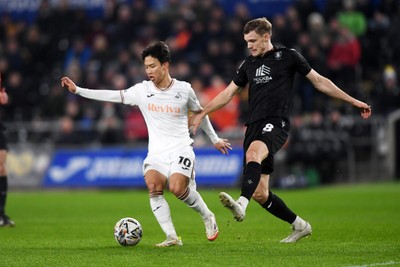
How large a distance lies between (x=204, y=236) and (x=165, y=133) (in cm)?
216

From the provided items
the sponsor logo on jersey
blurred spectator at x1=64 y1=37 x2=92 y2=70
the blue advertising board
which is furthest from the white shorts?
blurred spectator at x1=64 y1=37 x2=92 y2=70

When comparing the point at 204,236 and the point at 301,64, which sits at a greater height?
the point at 301,64

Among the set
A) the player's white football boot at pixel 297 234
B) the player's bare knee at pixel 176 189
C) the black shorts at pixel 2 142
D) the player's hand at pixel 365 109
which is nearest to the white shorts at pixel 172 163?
the player's bare knee at pixel 176 189

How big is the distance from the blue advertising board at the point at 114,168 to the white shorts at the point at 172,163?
1262 cm

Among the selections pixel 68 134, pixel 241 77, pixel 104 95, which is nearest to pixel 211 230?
pixel 241 77

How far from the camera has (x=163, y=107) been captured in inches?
418

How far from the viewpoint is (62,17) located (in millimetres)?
29000

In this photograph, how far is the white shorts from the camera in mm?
10398

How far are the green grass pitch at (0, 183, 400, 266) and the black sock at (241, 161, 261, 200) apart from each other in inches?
25.9

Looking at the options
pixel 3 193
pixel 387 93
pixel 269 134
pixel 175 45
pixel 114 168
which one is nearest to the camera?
pixel 269 134

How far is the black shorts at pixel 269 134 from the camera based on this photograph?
1027 cm

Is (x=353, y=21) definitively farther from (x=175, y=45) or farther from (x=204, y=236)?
(x=204, y=236)

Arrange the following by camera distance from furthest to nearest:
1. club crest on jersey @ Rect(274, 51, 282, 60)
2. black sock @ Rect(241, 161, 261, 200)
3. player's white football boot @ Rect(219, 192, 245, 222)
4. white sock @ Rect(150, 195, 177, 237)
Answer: club crest on jersey @ Rect(274, 51, 282, 60)
white sock @ Rect(150, 195, 177, 237)
black sock @ Rect(241, 161, 261, 200)
player's white football boot @ Rect(219, 192, 245, 222)

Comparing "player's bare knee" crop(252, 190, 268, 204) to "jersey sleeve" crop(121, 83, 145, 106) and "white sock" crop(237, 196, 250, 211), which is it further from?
"jersey sleeve" crop(121, 83, 145, 106)
